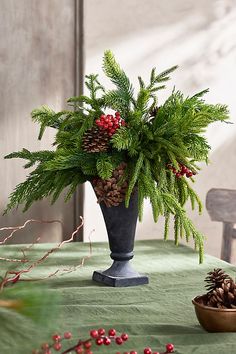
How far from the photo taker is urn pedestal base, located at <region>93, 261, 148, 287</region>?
164 cm

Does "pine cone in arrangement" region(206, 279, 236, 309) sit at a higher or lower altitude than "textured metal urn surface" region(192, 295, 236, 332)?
higher

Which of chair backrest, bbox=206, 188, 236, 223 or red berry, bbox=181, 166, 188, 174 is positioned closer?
red berry, bbox=181, 166, 188, 174

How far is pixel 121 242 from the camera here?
67.4 inches

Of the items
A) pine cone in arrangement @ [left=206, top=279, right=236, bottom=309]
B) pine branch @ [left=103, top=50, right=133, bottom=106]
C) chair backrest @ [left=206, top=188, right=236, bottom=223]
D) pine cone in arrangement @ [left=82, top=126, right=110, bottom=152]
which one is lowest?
pine cone in arrangement @ [left=206, top=279, right=236, bottom=309]

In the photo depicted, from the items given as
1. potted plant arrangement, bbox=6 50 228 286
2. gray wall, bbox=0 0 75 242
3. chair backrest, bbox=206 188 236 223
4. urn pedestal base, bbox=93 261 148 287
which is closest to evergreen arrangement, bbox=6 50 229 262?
potted plant arrangement, bbox=6 50 228 286

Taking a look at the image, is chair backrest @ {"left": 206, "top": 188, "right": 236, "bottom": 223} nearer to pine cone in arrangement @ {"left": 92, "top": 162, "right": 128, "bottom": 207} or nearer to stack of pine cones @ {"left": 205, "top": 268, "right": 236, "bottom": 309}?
pine cone in arrangement @ {"left": 92, "top": 162, "right": 128, "bottom": 207}

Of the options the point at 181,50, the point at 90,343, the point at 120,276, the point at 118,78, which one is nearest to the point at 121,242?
the point at 120,276

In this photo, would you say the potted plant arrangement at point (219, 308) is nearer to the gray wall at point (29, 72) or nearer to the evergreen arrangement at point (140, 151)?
the evergreen arrangement at point (140, 151)

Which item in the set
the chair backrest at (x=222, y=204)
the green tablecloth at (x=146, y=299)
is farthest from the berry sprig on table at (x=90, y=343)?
the chair backrest at (x=222, y=204)

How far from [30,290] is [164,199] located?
1222mm

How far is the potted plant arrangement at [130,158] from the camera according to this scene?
160 cm

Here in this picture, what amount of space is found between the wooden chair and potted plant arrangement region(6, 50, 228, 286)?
0.68 m

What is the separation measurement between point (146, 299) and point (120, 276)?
19 centimetres

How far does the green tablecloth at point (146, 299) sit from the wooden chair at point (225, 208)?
0.87ft
